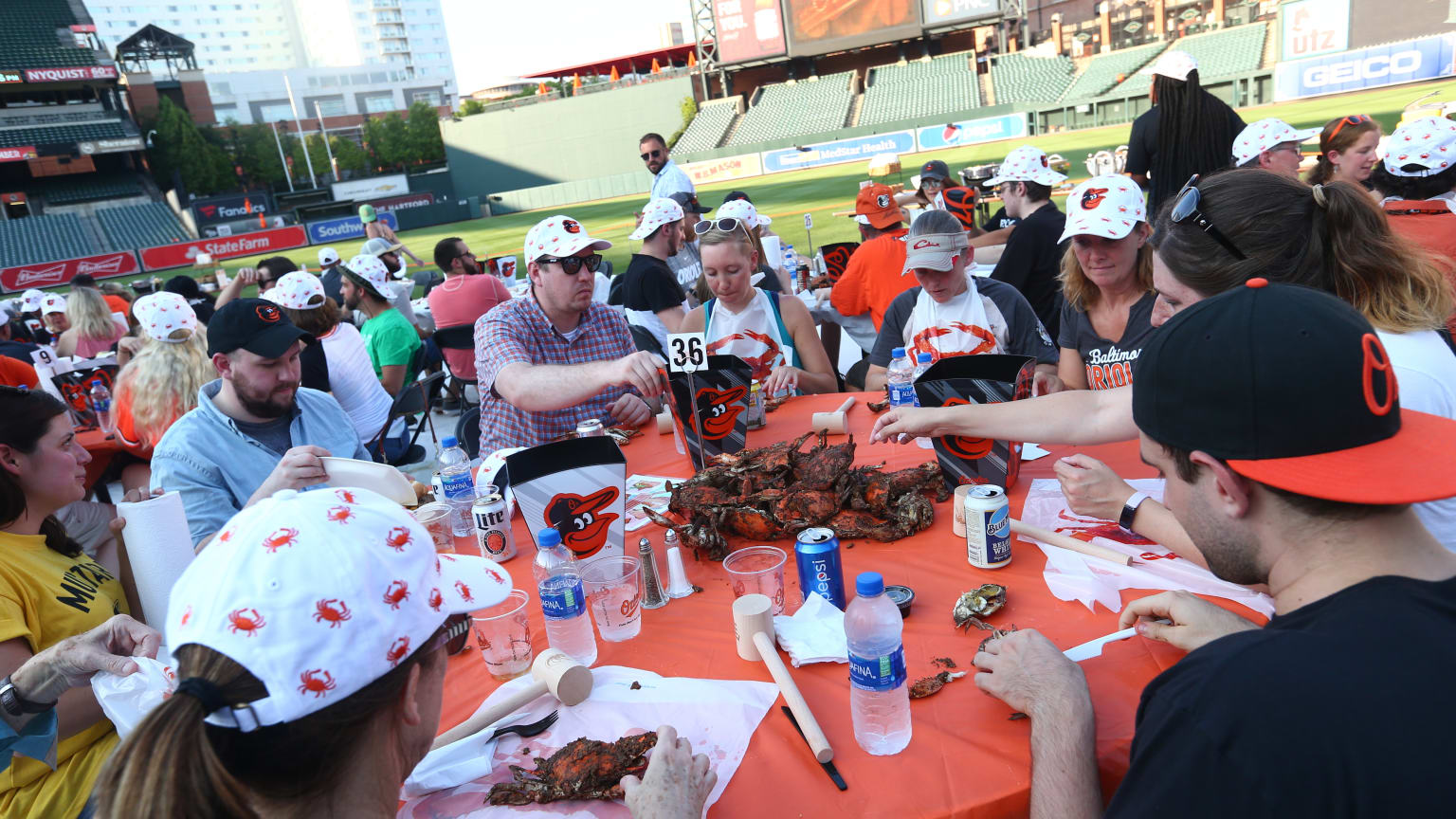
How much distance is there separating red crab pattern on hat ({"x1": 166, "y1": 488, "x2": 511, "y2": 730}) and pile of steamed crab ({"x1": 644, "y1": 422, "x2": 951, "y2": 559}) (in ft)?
3.85

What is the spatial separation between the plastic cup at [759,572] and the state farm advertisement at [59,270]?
31370mm

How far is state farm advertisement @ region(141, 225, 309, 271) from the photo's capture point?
31.0 m

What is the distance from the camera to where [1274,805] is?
97cm

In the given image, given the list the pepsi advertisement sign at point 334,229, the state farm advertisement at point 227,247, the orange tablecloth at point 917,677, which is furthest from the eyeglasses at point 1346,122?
the state farm advertisement at point 227,247

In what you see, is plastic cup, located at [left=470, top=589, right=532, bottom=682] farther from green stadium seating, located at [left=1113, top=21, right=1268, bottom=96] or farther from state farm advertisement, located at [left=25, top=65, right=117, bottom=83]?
state farm advertisement, located at [left=25, top=65, right=117, bottom=83]

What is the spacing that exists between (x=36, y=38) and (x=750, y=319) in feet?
165

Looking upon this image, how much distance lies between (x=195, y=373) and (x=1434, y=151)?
22.8 ft

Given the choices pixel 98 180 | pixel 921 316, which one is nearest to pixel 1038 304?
pixel 921 316

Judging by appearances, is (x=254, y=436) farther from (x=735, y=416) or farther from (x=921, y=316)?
(x=921, y=316)

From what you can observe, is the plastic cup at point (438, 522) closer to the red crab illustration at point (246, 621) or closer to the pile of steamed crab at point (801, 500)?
the pile of steamed crab at point (801, 500)

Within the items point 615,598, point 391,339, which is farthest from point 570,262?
point 391,339

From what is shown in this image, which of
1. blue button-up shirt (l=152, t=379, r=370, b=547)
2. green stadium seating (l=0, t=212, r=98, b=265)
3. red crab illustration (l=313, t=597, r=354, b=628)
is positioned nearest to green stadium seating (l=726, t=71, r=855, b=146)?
green stadium seating (l=0, t=212, r=98, b=265)

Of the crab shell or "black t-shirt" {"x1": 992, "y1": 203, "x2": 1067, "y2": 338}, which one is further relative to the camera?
"black t-shirt" {"x1": 992, "y1": 203, "x2": 1067, "y2": 338}

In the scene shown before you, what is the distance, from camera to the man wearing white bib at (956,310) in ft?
12.5
